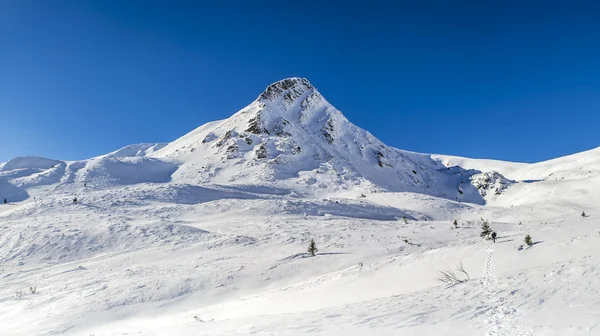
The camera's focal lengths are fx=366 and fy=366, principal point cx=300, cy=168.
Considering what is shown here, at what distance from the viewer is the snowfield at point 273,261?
25.6 feet

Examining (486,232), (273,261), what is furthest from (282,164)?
(486,232)

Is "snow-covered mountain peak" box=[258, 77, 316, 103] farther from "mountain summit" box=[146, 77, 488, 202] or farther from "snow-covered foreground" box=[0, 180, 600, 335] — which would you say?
"snow-covered foreground" box=[0, 180, 600, 335]

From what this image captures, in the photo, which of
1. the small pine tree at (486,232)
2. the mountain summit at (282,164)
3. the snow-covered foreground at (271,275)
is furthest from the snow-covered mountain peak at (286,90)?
the small pine tree at (486,232)

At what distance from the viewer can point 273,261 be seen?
18.3m

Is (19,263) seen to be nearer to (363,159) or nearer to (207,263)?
(207,263)

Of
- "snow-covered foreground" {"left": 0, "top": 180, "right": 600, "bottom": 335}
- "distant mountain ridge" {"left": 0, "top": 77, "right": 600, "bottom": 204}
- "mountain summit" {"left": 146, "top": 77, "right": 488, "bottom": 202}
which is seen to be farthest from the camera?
"mountain summit" {"left": 146, "top": 77, "right": 488, "bottom": 202}

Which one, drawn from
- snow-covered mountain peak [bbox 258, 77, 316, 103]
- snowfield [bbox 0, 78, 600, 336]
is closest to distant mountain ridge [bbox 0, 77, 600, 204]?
snow-covered mountain peak [bbox 258, 77, 316, 103]

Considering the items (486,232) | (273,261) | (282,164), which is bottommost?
(273,261)

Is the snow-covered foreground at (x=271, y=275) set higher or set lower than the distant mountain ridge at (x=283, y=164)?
lower

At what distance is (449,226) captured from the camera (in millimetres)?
27797

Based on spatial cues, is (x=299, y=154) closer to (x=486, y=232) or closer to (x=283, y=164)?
(x=283, y=164)

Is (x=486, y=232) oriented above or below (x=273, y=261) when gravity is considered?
above

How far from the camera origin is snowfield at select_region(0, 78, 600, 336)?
779cm

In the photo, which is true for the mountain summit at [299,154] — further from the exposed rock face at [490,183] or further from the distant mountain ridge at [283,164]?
the exposed rock face at [490,183]
